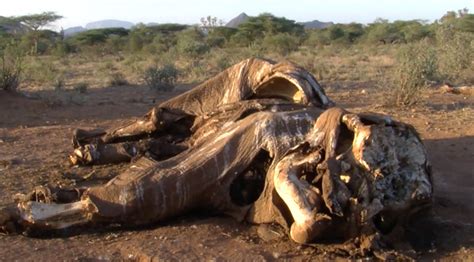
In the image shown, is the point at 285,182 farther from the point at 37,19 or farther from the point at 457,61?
the point at 37,19

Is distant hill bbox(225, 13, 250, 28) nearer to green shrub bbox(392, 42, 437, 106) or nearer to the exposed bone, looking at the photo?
green shrub bbox(392, 42, 437, 106)

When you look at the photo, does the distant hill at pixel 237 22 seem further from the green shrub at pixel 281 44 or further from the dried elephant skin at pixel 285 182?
the dried elephant skin at pixel 285 182

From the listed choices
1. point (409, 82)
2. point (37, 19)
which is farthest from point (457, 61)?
point (37, 19)

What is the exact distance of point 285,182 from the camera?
4.86 meters

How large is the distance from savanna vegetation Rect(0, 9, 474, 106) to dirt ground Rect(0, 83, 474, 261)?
1.92 meters

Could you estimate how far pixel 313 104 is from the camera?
6102 millimetres

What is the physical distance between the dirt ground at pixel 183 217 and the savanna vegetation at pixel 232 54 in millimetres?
1923

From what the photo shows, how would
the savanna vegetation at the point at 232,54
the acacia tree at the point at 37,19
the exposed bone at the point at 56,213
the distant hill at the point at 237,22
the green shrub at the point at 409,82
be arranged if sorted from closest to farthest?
the exposed bone at the point at 56,213 < the green shrub at the point at 409,82 < the savanna vegetation at the point at 232,54 < the acacia tree at the point at 37,19 < the distant hill at the point at 237,22

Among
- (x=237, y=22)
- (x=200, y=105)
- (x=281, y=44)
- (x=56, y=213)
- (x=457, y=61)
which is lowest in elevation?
(x=237, y=22)

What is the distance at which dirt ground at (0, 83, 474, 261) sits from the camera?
15.8ft

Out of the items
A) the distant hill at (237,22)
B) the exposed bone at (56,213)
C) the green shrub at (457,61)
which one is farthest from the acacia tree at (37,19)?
the exposed bone at (56,213)

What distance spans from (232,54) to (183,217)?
2081cm

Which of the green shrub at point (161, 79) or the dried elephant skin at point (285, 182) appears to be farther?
the green shrub at point (161, 79)

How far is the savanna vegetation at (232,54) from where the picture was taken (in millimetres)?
15125
